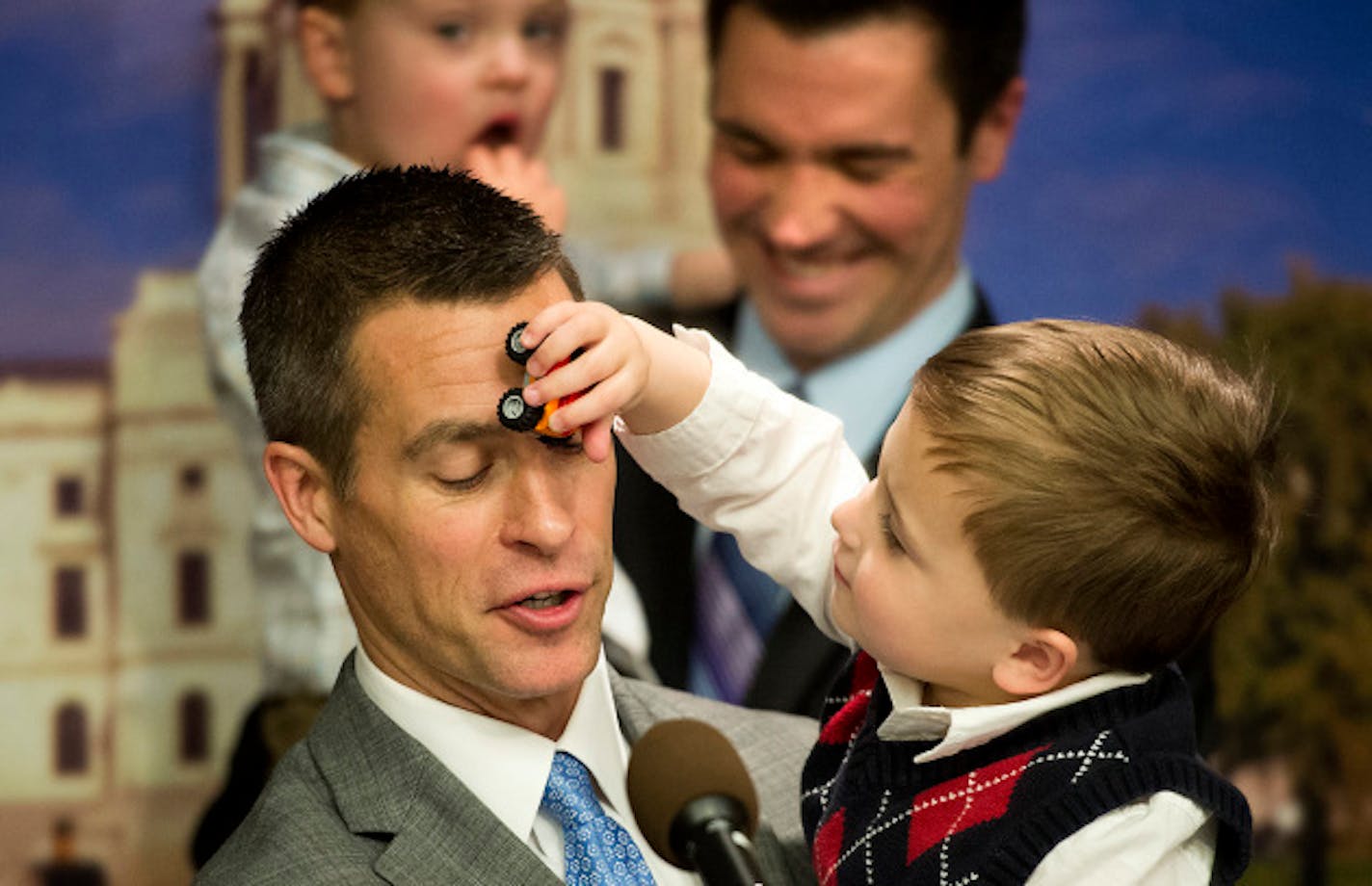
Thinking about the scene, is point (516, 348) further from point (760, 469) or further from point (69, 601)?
point (69, 601)

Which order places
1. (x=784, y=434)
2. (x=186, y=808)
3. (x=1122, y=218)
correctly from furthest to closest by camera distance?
(x=1122, y=218) < (x=186, y=808) < (x=784, y=434)

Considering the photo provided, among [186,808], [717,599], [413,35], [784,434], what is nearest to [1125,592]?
[784,434]

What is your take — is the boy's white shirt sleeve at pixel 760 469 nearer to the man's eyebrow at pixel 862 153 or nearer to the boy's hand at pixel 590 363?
the boy's hand at pixel 590 363

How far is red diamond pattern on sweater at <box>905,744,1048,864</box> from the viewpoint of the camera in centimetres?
190

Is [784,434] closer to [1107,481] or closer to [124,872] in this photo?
[1107,481]

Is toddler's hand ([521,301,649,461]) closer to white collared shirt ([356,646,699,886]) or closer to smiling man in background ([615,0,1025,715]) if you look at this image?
white collared shirt ([356,646,699,886])

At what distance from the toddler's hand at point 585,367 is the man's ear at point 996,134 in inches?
100

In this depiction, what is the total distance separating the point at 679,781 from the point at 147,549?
2970 millimetres

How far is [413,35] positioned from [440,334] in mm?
2181

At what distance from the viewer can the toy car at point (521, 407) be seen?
1739 mm

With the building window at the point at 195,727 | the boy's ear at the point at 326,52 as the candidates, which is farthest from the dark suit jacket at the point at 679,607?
the building window at the point at 195,727

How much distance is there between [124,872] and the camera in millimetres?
4281

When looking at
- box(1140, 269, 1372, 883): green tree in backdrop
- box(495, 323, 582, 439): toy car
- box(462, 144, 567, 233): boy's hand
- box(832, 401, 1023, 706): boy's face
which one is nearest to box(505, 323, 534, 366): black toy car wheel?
box(495, 323, 582, 439): toy car

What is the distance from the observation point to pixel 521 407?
5.73ft
